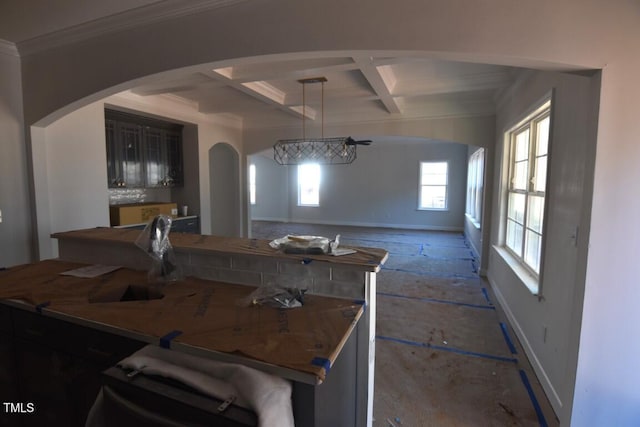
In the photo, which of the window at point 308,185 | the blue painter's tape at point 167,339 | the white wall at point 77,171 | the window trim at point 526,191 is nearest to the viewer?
the blue painter's tape at point 167,339

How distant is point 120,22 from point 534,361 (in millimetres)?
3996

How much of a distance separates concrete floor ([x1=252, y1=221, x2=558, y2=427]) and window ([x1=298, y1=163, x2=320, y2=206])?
581 centimetres

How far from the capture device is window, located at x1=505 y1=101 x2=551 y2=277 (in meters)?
2.70

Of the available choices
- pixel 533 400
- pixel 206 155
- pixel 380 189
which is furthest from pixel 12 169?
pixel 380 189

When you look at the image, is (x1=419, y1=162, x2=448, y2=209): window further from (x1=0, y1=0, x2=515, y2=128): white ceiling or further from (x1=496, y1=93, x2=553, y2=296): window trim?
(x1=496, y1=93, x2=553, y2=296): window trim

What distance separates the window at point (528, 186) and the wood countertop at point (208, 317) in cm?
212

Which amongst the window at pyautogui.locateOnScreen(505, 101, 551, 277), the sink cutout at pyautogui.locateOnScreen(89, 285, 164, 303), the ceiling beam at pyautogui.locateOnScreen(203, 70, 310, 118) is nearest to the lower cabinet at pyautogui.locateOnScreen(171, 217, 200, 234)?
the ceiling beam at pyautogui.locateOnScreen(203, 70, 310, 118)

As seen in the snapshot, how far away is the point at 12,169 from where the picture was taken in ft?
8.96

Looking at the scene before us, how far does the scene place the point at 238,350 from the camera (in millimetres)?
1070

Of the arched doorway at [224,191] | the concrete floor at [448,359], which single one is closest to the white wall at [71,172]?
the arched doorway at [224,191]

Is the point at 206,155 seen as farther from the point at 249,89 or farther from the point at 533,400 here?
the point at 533,400

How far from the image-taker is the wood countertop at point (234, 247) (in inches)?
59.6

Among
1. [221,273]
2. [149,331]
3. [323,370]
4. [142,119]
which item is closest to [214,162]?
[142,119]

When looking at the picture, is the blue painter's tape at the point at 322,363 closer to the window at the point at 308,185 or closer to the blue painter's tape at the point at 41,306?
the blue painter's tape at the point at 41,306
